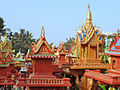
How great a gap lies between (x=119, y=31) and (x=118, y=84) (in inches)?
206

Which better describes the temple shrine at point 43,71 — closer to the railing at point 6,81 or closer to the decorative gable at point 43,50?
the decorative gable at point 43,50

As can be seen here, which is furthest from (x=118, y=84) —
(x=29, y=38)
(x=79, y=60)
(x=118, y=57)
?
(x=29, y=38)

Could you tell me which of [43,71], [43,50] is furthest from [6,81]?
[43,50]

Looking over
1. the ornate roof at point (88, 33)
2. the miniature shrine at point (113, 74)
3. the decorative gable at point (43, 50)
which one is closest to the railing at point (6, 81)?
the decorative gable at point (43, 50)

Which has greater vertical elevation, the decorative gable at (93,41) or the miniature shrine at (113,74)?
the decorative gable at (93,41)

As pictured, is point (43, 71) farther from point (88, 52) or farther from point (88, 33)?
point (88, 33)

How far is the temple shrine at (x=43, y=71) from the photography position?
54.9ft

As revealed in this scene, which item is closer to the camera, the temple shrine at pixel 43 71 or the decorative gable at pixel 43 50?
the temple shrine at pixel 43 71

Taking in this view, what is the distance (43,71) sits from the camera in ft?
60.4

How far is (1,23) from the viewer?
5759 cm

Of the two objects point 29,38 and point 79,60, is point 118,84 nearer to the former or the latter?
point 79,60

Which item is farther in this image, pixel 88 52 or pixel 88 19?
pixel 88 19

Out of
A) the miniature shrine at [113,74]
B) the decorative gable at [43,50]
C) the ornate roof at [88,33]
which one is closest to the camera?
the miniature shrine at [113,74]

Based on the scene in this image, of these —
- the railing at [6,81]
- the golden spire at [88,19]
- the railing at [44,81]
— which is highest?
the golden spire at [88,19]
